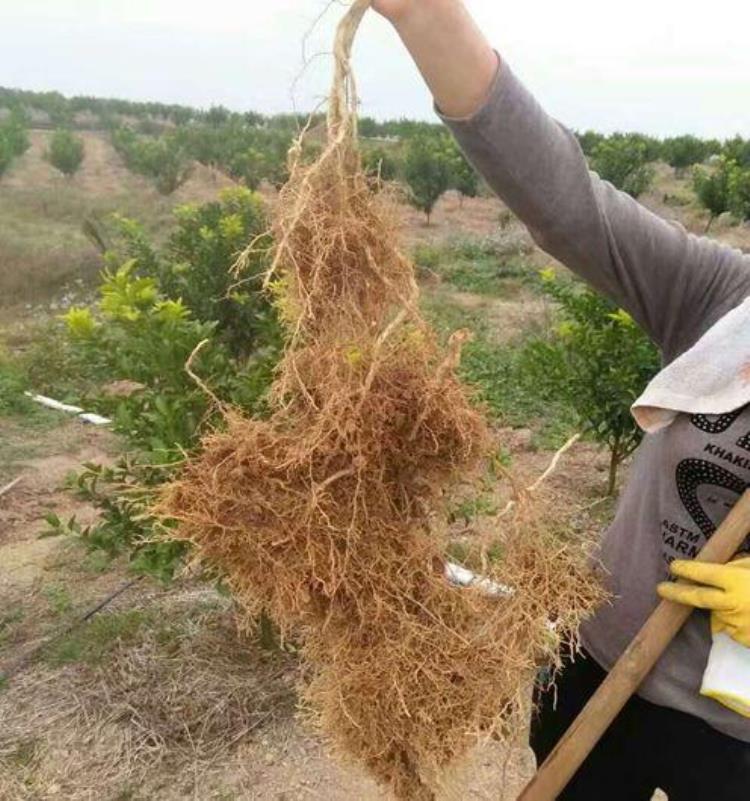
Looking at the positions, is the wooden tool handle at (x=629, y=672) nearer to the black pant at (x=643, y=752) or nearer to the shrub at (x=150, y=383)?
the black pant at (x=643, y=752)

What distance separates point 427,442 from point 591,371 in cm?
314

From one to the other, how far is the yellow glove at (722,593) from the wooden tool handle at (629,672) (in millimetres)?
29

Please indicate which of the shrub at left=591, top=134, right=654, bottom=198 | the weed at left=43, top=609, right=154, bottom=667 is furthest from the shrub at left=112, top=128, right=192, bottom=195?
the weed at left=43, top=609, right=154, bottom=667

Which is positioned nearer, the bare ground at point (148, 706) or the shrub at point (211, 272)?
the bare ground at point (148, 706)

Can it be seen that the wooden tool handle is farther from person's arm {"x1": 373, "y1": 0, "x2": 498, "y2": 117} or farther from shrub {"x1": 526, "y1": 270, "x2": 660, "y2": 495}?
shrub {"x1": 526, "y1": 270, "x2": 660, "y2": 495}

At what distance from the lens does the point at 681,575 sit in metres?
1.27

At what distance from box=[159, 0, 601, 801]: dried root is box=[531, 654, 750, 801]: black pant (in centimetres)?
33

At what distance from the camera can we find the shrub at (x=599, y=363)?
13.0 ft

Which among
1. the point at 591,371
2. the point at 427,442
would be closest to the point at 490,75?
the point at 427,442

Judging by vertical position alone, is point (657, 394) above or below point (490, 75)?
below

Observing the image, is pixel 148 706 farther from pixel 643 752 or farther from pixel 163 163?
pixel 163 163

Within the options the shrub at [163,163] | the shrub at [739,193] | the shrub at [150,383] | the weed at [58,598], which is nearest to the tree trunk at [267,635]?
the shrub at [150,383]

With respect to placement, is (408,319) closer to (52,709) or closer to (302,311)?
(302,311)

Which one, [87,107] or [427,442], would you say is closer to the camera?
[427,442]
